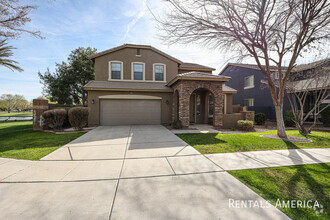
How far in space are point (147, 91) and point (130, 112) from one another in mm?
2246

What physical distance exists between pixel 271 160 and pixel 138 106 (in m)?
9.27

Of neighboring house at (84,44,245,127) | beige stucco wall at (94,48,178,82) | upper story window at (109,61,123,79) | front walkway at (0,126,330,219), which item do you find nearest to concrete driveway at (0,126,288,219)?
front walkway at (0,126,330,219)

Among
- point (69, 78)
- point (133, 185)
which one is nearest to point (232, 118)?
point (133, 185)

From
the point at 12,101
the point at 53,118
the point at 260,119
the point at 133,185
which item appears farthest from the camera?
the point at 12,101

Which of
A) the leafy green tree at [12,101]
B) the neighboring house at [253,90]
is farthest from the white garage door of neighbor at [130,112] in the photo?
the leafy green tree at [12,101]

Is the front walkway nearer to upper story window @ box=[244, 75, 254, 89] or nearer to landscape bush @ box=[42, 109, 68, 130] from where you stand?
landscape bush @ box=[42, 109, 68, 130]

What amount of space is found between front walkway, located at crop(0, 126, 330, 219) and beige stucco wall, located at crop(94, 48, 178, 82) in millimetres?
9076

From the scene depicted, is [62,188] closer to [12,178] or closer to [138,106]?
[12,178]

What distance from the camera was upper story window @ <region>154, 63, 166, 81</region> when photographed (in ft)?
42.0

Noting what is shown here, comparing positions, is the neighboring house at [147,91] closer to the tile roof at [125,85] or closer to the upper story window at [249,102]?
the tile roof at [125,85]

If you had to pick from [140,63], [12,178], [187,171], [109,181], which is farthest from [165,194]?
[140,63]

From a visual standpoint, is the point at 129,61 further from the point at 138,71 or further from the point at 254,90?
the point at 254,90

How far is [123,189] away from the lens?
8.64 feet

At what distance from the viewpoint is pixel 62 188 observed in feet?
8.77
